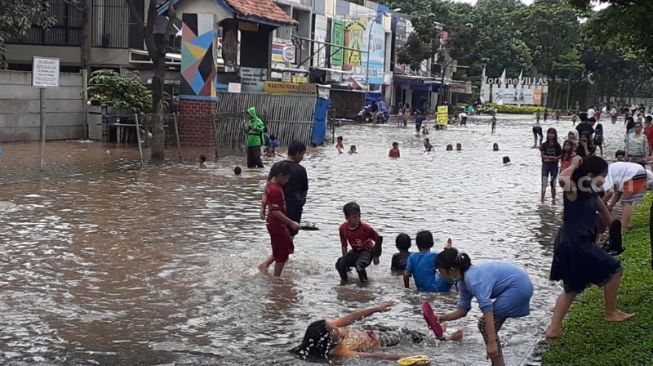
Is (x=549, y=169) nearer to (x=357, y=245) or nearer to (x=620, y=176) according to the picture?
(x=620, y=176)

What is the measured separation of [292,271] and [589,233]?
4.27 m

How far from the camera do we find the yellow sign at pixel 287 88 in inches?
1262

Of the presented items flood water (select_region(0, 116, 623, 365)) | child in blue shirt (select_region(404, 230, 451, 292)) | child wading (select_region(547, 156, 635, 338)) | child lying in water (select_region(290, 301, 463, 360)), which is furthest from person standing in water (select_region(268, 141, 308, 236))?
child wading (select_region(547, 156, 635, 338))

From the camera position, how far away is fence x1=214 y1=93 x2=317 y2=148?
28859 millimetres

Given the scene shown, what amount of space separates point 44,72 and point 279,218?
1234 cm

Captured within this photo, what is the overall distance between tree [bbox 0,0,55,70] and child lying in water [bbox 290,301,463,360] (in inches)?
895

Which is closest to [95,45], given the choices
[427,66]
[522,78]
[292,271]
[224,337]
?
[292,271]

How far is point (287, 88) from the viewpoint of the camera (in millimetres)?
32531

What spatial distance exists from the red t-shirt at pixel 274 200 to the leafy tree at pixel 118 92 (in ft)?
63.5

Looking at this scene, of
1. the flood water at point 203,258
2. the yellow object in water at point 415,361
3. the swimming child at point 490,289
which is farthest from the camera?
the flood water at point 203,258

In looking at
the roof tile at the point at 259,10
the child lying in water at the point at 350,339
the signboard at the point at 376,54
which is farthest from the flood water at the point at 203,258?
the signboard at the point at 376,54

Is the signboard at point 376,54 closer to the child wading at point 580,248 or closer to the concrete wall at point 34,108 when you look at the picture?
the concrete wall at point 34,108

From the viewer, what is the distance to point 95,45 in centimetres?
3378

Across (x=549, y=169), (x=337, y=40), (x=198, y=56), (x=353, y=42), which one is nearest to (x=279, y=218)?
(x=549, y=169)
